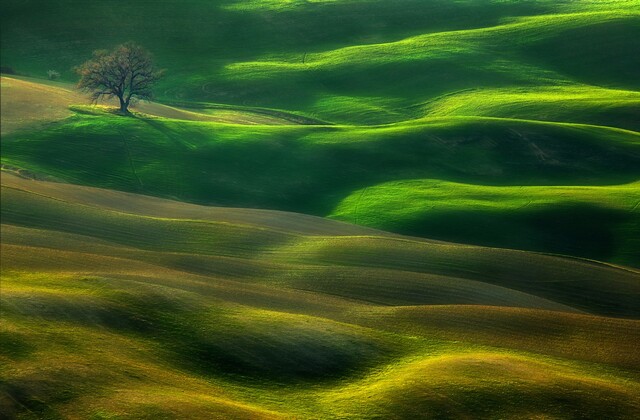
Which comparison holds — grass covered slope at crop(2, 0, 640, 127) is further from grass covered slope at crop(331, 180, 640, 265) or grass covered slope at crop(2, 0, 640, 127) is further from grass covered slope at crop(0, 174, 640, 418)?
grass covered slope at crop(0, 174, 640, 418)

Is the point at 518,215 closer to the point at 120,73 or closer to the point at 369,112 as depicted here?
the point at 369,112

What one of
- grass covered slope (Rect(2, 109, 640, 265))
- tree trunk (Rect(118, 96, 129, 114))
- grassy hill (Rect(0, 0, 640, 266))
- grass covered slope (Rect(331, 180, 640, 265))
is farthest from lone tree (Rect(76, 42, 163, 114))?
grass covered slope (Rect(331, 180, 640, 265))

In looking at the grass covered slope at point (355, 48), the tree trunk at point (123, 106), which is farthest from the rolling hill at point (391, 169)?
the grass covered slope at point (355, 48)

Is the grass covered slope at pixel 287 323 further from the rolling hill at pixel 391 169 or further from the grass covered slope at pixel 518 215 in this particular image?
the rolling hill at pixel 391 169

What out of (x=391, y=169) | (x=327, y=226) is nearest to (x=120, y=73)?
(x=391, y=169)

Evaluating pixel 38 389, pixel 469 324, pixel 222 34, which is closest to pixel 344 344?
pixel 469 324

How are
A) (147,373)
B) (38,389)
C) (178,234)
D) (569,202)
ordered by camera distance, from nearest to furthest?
(38,389) < (147,373) < (178,234) < (569,202)

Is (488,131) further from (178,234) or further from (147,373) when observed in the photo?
(147,373)
